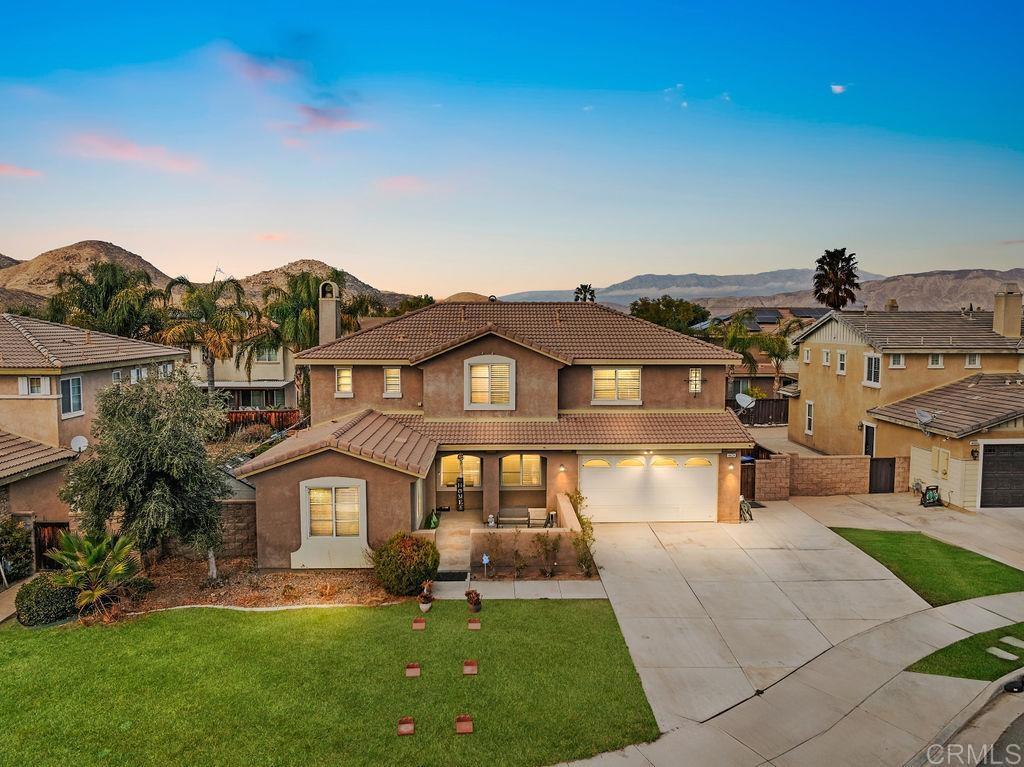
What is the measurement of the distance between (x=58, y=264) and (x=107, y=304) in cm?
9447

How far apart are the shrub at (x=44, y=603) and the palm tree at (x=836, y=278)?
60.3 m

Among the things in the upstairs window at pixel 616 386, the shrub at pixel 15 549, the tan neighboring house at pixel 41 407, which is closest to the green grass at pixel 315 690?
the shrub at pixel 15 549

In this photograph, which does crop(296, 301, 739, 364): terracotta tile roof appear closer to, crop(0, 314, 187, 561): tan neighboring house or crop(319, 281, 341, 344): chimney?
crop(319, 281, 341, 344): chimney

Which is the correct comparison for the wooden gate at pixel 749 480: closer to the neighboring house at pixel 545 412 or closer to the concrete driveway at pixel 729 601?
the concrete driveway at pixel 729 601

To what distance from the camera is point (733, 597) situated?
1437 centimetres

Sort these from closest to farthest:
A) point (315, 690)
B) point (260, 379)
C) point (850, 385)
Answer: point (315, 690) → point (850, 385) → point (260, 379)

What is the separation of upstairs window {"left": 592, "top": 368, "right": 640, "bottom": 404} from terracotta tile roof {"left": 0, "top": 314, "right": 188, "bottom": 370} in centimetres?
1772

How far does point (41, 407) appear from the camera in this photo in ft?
62.0

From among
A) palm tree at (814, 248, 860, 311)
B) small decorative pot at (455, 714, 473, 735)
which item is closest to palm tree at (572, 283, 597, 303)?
palm tree at (814, 248, 860, 311)

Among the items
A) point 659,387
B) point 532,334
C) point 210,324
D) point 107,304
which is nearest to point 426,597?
point 532,334

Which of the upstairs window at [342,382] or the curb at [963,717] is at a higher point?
the upstairs window at [342,382]

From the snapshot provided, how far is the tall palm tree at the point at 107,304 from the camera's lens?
136ft

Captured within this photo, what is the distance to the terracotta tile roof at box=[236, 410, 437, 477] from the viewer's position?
15594mm

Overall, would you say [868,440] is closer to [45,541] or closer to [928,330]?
[928,330]
